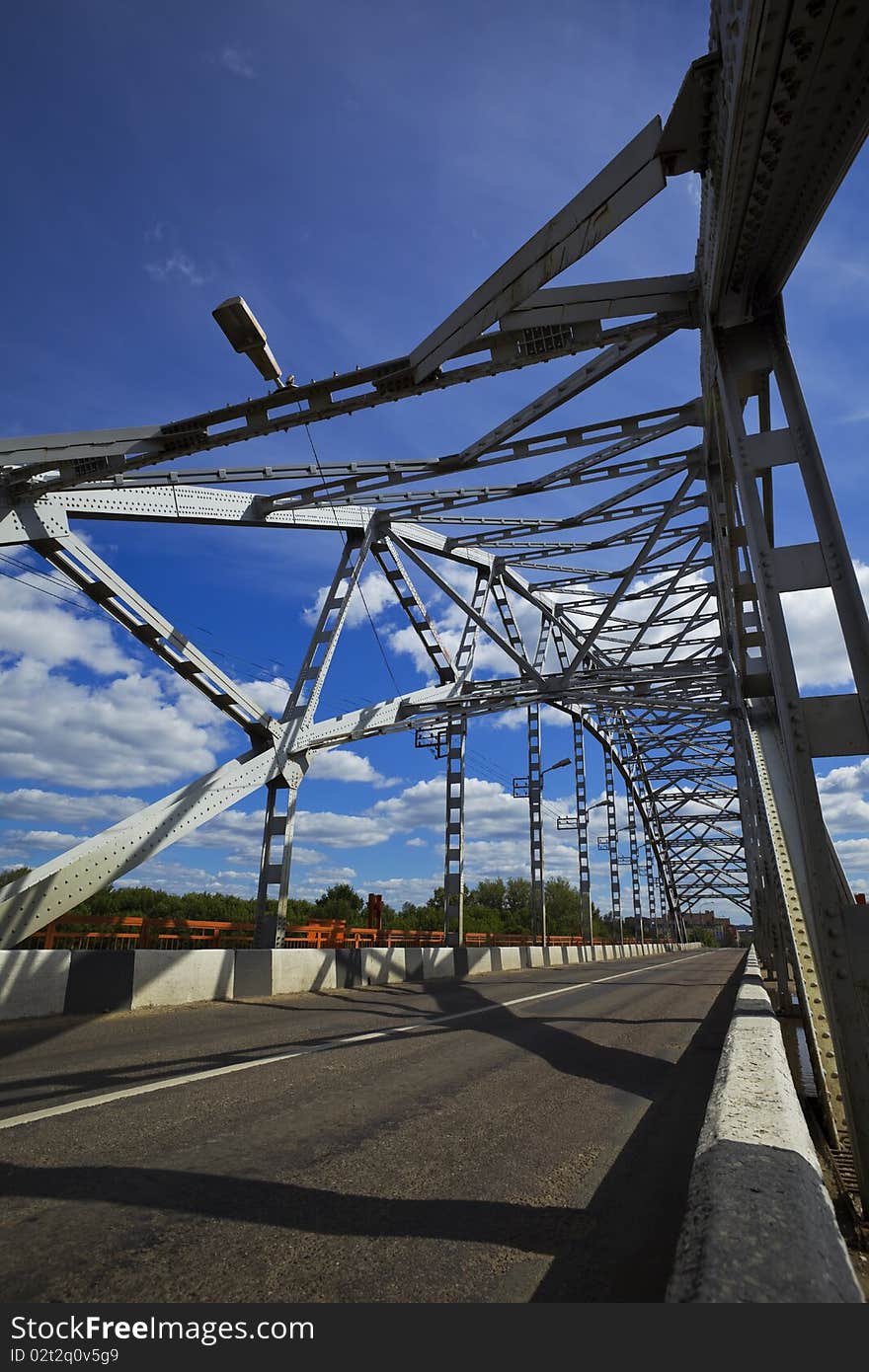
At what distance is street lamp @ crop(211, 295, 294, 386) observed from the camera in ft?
30.2

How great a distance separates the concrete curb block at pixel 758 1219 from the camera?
5.46 feet

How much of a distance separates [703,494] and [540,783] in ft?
72.9

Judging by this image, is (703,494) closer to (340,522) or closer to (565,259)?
(340,522)

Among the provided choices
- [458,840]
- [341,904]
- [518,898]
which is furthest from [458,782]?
[518,898]

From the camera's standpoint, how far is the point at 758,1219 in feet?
6.57

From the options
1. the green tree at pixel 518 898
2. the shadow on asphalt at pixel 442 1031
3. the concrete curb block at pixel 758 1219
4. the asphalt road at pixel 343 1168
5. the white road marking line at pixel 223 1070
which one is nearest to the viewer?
the concrete curb block at pixel 758 1219

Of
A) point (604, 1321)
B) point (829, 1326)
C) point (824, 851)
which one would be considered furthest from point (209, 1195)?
point (824, 851)

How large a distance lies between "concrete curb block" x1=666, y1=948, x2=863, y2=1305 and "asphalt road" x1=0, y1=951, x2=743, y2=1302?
55 centimetres

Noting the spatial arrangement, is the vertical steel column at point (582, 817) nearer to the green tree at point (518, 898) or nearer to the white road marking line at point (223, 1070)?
the white road marking line at point (223, 1070)

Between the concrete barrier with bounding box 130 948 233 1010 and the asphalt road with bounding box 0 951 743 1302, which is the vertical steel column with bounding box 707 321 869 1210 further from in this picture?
the concrete barrier with bounding box 130 948 233 1010

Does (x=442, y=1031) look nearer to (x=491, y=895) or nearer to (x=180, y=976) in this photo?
(x=180, y=976)

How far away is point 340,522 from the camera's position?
67.3 ft

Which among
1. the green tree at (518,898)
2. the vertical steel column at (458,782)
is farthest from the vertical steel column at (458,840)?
the green tree at (518,898)

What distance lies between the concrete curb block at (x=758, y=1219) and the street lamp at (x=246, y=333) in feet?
32.3
